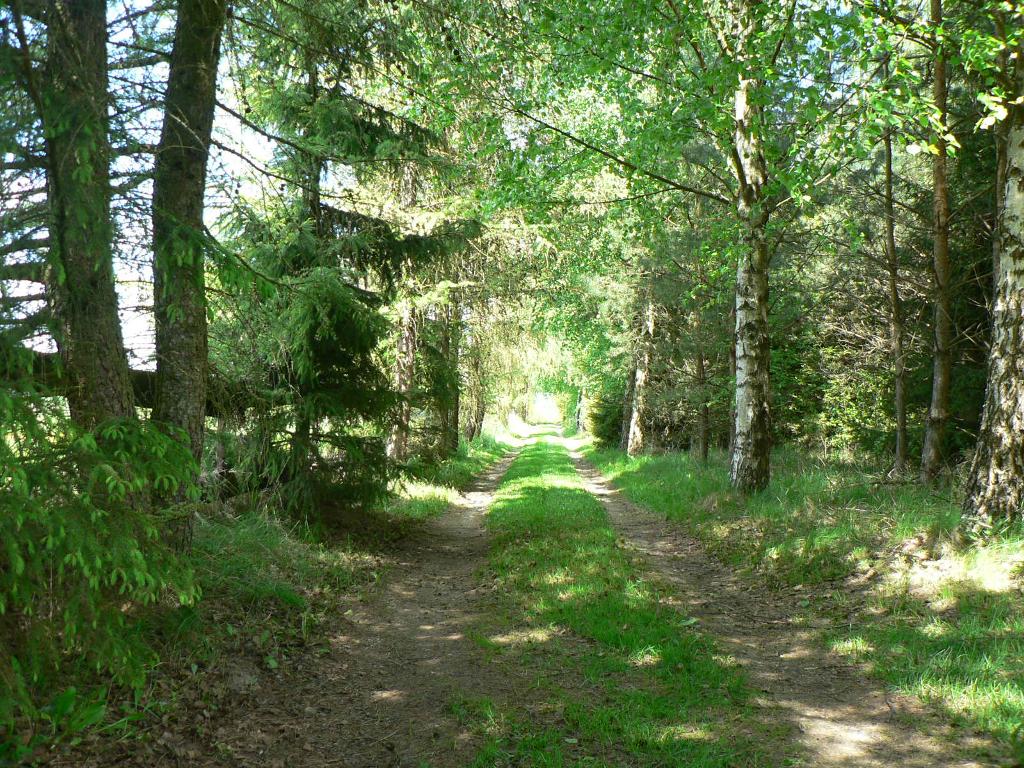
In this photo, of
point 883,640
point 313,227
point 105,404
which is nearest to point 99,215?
point 105,404

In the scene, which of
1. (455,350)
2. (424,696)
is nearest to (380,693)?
(424,696)

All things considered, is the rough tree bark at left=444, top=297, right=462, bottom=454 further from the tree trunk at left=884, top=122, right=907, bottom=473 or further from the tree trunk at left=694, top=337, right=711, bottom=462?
the tree trunk at left=884, top=122, right=907, bottom=473

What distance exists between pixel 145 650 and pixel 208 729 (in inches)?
31.1

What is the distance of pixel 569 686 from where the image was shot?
5156 millimetres

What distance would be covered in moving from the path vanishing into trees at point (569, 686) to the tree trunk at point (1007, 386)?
7.33 ft

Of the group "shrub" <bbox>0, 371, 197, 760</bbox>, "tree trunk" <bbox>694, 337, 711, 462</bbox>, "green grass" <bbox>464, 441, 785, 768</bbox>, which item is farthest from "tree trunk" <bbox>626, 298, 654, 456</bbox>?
"shrub" <bbox>0, 371, 197, 760</bbox>

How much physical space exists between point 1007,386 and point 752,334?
4.19 meters

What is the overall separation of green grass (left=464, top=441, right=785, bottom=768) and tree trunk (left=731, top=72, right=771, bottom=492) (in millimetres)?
3187

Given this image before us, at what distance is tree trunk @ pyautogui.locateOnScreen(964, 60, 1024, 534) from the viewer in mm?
6605

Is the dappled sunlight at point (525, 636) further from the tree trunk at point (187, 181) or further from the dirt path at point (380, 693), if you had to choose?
the tree trunk at point (187, 181)

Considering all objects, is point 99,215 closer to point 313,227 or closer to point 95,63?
point 95,63

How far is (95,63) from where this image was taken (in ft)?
15.1

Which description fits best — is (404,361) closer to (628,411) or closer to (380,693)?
(380,693)

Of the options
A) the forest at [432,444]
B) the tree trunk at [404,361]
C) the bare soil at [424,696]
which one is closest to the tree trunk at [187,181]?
the forest at [432,444]
